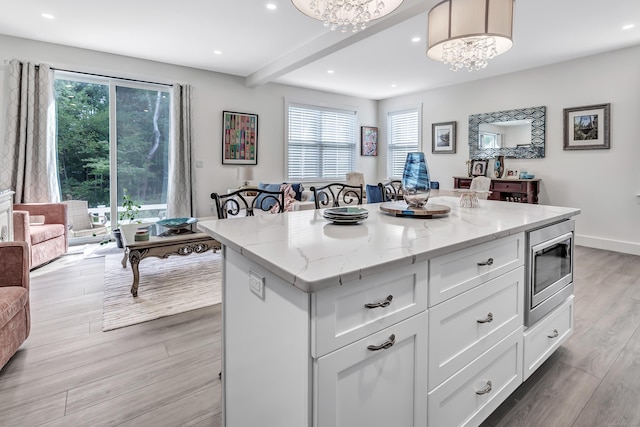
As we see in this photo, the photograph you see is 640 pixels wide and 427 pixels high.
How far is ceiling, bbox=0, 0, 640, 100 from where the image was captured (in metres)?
3.53

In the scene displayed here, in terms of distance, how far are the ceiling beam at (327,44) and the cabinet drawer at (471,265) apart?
8.07 ft

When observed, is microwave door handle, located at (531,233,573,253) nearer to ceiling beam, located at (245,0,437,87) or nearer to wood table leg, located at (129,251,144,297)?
ceiling beam, located at (245,0,437,87)

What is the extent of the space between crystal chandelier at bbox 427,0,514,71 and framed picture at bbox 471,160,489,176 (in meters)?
3.87

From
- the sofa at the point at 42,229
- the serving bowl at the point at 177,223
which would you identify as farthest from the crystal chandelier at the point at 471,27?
the sofa at the point at 42,229

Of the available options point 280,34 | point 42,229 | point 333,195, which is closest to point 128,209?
point 42,229

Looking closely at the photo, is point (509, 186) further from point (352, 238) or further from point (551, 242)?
point (352, 238)

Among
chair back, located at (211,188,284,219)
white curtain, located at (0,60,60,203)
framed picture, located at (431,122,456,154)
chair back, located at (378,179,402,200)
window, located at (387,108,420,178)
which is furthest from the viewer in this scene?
window, located at (387,108,420,178)

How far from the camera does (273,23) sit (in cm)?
→ 392

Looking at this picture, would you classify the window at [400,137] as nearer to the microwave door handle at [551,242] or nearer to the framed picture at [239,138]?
the framed picture at [239,138]

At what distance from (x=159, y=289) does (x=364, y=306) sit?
109 inches

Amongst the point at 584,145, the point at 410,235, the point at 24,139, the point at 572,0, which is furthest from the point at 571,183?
the point at 24,139

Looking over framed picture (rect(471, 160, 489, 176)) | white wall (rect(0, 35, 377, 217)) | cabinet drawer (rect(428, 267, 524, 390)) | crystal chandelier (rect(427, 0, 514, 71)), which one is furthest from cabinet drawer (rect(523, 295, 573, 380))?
white wall (rect(0, 35, 377, 217))

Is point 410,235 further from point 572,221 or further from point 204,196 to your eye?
point 204,196

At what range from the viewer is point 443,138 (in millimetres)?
→ 6754
